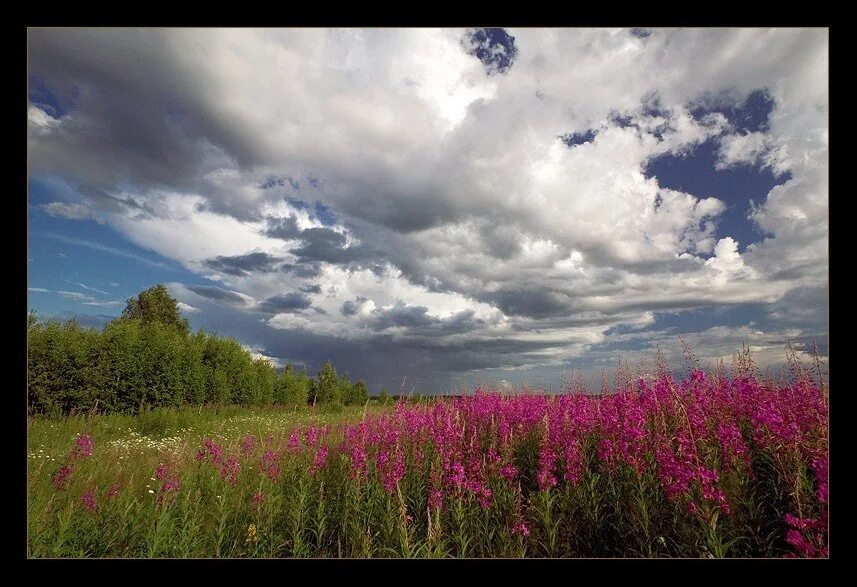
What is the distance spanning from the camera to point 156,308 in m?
36.0

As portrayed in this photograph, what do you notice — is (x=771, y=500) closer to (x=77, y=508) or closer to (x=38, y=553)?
(x=38, y=553)

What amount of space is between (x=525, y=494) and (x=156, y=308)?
38.7 meters

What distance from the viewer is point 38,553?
410cm

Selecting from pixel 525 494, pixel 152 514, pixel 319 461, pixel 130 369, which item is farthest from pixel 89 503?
pixel 130 369

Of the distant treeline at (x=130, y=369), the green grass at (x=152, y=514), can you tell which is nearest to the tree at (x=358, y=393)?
the distant treeline at (x=130, y=369)

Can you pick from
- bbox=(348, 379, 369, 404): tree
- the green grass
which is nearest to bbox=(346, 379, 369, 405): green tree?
bbox=(348, 379, 369, 404): tree

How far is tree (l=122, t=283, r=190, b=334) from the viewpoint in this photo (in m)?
36.0

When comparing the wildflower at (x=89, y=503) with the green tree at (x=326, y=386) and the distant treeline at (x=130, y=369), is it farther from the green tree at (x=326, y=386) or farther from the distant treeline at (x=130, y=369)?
the green tree at (x=326, y=386)

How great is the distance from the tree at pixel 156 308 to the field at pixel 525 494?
108 ft

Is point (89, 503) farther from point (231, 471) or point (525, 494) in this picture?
point (525, 494)
